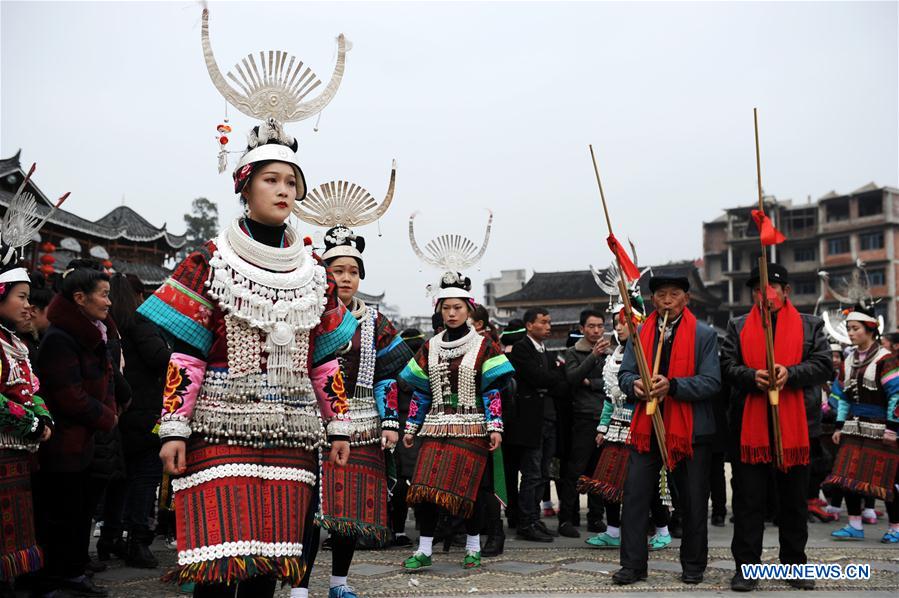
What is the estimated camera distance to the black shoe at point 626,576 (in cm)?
586

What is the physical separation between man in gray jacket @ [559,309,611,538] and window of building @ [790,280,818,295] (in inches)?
1902

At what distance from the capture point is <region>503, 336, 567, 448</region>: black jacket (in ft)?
26.6

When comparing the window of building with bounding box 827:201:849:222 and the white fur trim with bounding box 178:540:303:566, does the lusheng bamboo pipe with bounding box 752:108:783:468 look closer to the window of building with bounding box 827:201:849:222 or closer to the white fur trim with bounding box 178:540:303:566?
the white fur trim with bounding box 178:540:303:566

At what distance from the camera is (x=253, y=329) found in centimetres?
348

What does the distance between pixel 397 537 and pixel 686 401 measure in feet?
11.1

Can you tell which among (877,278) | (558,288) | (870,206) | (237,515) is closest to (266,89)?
(237,515)

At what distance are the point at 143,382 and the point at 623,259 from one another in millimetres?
3910

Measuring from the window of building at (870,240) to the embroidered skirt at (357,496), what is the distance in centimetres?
5119

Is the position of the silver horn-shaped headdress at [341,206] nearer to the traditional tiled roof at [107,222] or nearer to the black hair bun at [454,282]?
the black hair bun at [454,282]

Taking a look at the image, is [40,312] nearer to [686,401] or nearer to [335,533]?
[335,533]

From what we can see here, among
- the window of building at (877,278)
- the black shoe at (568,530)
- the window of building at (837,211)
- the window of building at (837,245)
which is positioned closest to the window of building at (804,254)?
the window of building at (837,245)

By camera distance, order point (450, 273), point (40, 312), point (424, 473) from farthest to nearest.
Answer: point (450, 273)
point (424, 473)
point (40, 312)

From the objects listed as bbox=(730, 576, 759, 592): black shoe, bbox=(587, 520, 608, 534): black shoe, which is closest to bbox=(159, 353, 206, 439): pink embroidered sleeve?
bbox=(730, 576, 759, 592): black shoe

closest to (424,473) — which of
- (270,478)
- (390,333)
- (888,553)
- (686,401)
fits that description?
(390,333)
